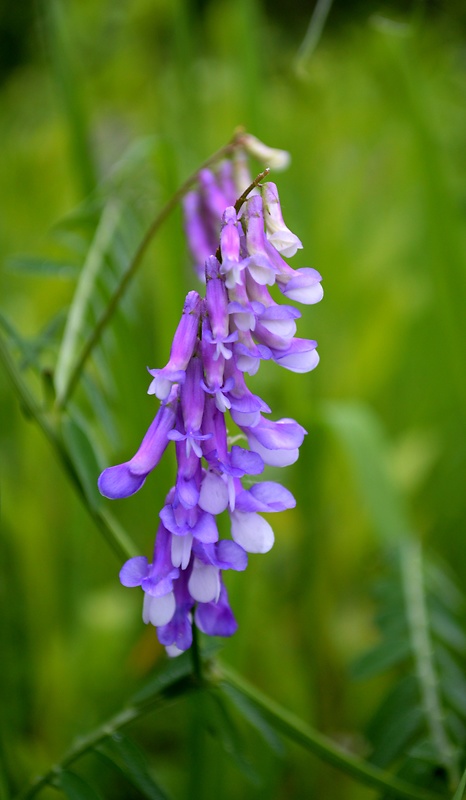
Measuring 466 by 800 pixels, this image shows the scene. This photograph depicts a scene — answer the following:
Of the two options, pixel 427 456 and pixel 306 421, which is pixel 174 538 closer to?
pixel 306 421

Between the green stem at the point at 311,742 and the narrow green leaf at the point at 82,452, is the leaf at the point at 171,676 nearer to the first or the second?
the green stem at the point at 311,742

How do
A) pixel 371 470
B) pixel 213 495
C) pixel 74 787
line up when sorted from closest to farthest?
pixel 213 495, pixel 74 787, pixel 371 470

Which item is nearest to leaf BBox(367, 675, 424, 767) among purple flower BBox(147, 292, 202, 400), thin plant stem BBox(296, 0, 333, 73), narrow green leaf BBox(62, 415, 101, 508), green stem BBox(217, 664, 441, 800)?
green stem BBox(217, 664, 441, 800)

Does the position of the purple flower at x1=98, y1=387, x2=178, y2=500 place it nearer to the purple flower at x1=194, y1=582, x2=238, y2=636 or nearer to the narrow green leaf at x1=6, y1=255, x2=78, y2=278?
the purple flower at x1=194, y1=582, x2=238, y2=636

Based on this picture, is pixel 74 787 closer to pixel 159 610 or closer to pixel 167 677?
pixel 167 677

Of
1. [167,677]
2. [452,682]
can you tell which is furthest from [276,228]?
[452,682]

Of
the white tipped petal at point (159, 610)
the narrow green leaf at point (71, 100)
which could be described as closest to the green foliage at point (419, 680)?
the white tipped petal at point (159, 610)
